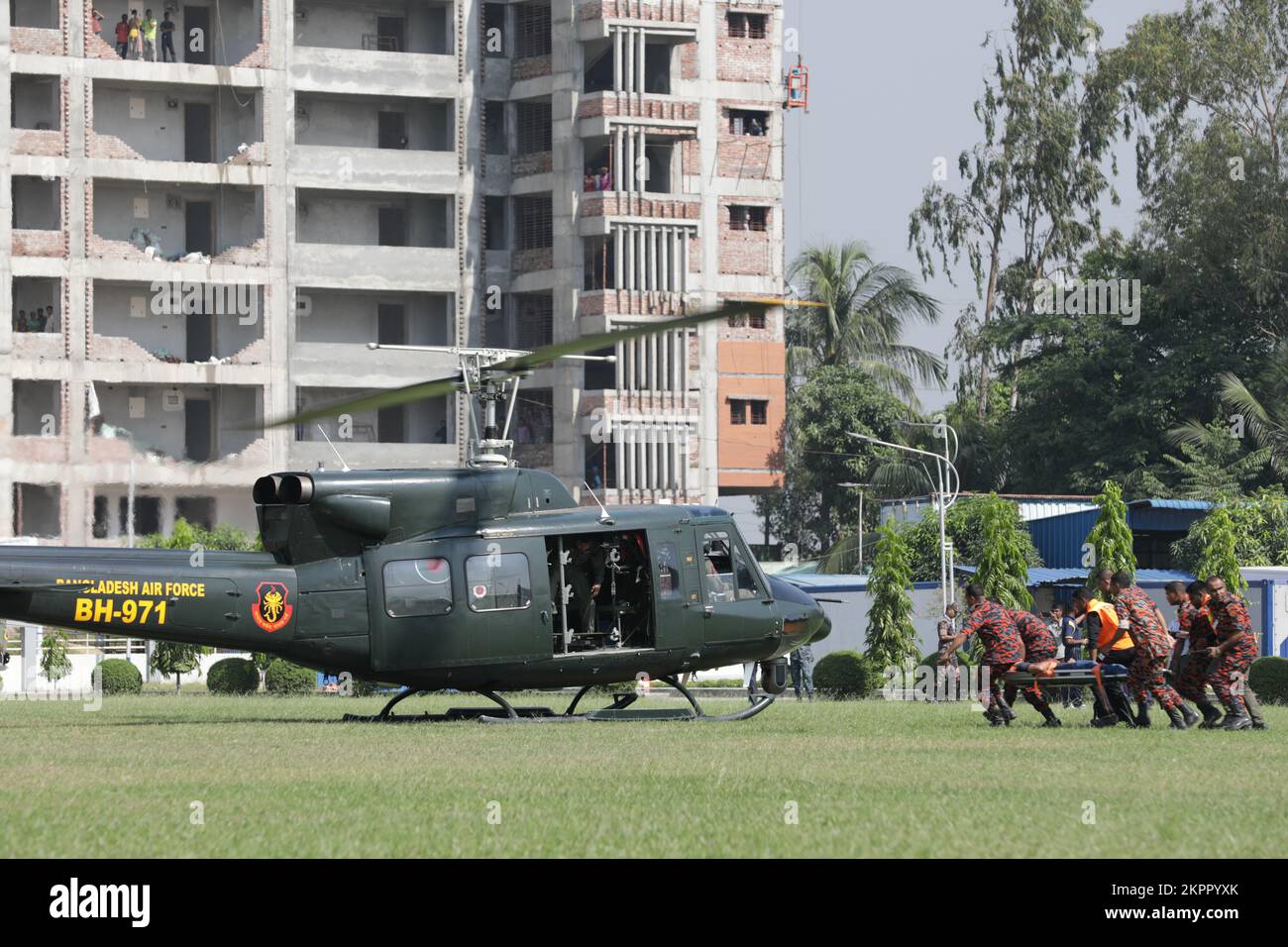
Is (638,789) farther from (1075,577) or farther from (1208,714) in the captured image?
(1075,577)

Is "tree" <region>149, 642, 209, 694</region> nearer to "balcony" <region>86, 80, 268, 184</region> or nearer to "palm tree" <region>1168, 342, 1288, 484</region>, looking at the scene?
"balcony" <region>86, 80, 268, 184</region>

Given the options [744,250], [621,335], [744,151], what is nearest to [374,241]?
[744,250]

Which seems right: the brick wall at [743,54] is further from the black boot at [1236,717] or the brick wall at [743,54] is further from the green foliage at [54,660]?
the black boot at [1236,717]

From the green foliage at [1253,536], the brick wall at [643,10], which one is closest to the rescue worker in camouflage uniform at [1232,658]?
the green foliage at [1253,536]

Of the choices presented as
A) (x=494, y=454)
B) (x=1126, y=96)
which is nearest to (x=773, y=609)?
(x=494, y=454)

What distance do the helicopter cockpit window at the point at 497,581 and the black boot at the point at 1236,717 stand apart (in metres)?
8.65

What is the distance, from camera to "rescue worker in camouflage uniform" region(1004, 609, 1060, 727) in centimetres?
2552

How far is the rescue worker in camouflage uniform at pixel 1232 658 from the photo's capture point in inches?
966

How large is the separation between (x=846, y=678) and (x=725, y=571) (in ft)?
45.5

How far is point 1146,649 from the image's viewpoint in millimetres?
25000

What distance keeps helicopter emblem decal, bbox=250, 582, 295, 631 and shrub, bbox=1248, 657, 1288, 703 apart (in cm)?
1797

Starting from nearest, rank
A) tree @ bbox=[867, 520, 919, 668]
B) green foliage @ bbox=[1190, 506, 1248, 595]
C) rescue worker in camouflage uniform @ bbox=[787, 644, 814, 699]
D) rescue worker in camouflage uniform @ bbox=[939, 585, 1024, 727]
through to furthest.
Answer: rescue worker in camouflage uniform @ bbox=[939, 585, 1024, 727] < rescue worker in camouflage uniform @ bbox=[787, 644, 814, 699] < tree @ bbox=[867, 520, 919, 668] < green foliage @ bbox=[1190, 506, 1248, 595]

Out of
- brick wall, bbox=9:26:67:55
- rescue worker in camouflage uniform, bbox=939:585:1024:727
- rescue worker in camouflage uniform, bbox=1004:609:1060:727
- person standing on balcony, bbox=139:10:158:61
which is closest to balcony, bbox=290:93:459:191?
person standing on balcony, bbox=139:10:158:61
